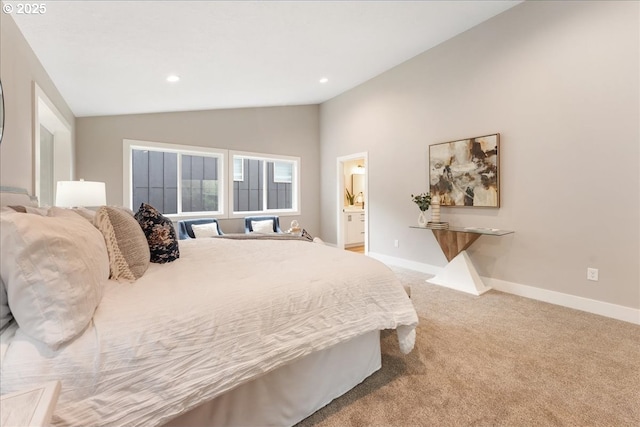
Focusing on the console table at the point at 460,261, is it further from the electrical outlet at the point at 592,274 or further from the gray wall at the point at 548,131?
the electrical outlet at the point at 592,274

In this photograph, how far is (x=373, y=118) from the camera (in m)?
4.91

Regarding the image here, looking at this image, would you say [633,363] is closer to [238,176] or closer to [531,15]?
[531,15]

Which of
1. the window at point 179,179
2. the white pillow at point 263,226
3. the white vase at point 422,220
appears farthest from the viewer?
the white pillow at point 263,226

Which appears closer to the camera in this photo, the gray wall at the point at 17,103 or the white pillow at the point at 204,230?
the gray wall at the point at 17,103

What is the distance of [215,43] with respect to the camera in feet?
9.20

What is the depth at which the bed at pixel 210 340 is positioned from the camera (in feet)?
2.69

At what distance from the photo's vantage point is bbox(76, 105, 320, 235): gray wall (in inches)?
157

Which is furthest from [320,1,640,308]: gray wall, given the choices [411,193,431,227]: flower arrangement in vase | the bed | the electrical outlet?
the bed

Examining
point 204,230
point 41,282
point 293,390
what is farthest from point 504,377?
point 204,230

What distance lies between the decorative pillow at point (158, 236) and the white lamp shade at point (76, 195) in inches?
38.3

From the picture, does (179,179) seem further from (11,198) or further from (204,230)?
(11,198)

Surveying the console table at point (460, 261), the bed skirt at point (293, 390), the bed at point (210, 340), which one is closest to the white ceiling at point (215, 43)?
the bed at point (210, 340)

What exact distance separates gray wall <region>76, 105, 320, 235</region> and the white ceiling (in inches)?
8.9

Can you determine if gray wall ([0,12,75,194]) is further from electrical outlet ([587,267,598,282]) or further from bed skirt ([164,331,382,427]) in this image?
electrical outlet ([587,267,598,282])
